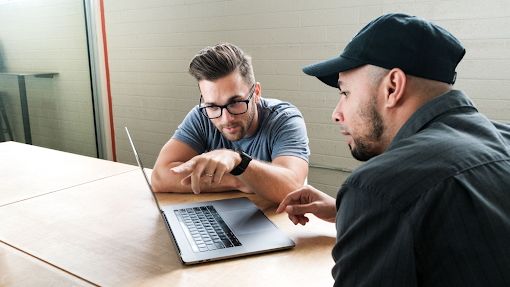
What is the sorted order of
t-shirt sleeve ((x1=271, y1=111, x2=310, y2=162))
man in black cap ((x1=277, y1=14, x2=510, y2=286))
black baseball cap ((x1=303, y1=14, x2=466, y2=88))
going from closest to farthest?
man in black cap ((x1=277, y1=14, x2=510, y2=286))
black baseball cap ((x1=303, y1=14, x2=466, y2=88))
t-shirt sleeve ((x1=271, y1=111, x2=310, y2=162))

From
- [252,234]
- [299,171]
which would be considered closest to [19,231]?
[252,234]

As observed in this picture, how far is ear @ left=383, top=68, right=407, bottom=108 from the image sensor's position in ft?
3.00

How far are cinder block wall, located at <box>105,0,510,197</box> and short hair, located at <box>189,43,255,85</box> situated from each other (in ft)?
4.15

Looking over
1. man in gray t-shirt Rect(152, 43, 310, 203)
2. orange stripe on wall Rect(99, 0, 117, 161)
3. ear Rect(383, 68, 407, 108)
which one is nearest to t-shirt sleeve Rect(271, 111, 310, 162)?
man in gray t-shirt Rect(152, 43, 310, 203)

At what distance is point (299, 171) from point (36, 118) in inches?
140

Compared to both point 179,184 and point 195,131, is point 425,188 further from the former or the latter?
point 195,131

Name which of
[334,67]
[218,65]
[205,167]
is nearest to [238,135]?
[218,65]

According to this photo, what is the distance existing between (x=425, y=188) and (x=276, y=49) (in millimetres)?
2650

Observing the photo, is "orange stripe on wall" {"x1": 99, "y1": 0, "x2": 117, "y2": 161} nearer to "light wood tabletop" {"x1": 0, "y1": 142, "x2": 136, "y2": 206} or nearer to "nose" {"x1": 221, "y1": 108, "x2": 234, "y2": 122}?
"light wood tabletop" {"x1": 0, "y1": 142, "x2": 136, "y2": 206}

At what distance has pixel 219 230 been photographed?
127cm


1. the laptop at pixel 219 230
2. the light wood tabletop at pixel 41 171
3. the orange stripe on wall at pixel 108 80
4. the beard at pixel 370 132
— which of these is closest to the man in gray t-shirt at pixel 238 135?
the laptop at pixel 219 230

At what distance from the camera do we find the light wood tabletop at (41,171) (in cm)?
175

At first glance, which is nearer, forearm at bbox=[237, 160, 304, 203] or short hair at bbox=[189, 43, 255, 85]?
forearm at bbox=[237, 160, 304, 203]

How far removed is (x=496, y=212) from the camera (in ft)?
2.25
